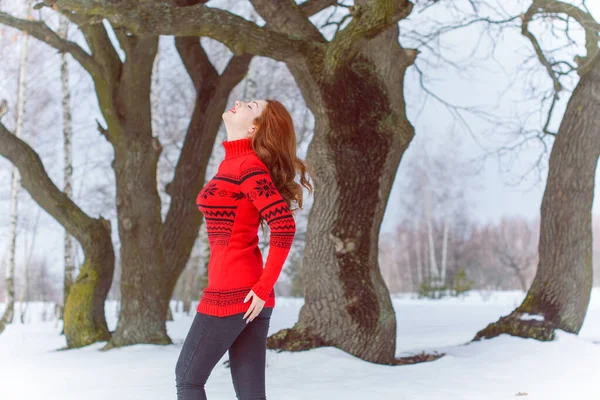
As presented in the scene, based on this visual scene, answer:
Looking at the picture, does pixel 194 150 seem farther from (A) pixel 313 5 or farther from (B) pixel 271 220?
(B) pixel 271 220

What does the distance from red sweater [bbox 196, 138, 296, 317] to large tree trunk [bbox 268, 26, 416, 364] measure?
3281 millimetres

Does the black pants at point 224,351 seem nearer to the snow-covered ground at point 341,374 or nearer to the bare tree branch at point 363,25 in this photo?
the snow-covered ground at point 341,374

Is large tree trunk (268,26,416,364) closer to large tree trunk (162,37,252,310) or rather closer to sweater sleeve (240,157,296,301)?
large tree trunk (162,37,252,310)

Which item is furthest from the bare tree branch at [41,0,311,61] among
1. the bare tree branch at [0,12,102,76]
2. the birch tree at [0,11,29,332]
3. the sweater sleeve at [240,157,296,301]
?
the birch tree at [0,11,29,332]

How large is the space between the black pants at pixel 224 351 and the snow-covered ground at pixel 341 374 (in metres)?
1.86

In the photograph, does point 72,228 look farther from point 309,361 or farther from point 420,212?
point 420,212

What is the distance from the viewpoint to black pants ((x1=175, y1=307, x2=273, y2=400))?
2414mm

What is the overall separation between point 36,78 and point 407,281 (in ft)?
80.6

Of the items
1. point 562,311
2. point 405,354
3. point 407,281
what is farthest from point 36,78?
point 407,281

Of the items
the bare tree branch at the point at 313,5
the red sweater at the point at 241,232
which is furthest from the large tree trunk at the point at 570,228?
the red sweater at the point at 241,232

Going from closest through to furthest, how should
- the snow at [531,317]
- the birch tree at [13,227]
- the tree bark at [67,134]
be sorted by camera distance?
the snow at [531,317] → the tree bark at [67,134] → the birch tree at [13,227]

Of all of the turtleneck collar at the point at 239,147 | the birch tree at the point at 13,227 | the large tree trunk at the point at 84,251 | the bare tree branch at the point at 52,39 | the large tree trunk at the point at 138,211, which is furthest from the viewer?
the birch tree at the point at 13,227

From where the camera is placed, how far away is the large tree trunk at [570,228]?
678 cm

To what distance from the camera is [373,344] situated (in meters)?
5.73
